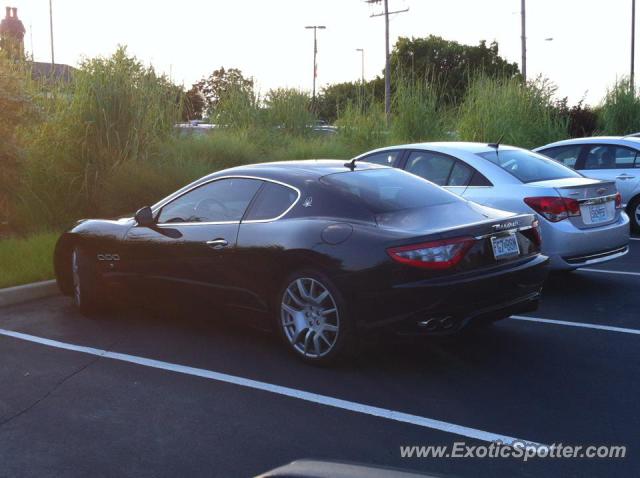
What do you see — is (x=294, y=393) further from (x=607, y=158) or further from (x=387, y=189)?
(x=607, y=158)

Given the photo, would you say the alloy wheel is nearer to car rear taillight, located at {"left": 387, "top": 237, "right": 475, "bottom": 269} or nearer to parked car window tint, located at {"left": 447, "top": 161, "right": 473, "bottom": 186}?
car rear taillight, located at {"left": 387, "top": 237, "right": 475, "bottom": 269}

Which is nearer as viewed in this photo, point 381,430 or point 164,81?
point 381,430

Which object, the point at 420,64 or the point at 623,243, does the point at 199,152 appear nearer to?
the point at 623,243

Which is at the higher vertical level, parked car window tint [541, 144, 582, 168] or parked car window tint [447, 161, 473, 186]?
parked car window tint [541, 144, 582, 168]

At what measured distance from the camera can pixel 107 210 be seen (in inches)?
515

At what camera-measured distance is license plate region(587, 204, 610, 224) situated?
27.5 ft

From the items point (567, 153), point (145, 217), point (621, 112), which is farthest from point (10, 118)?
point (621, 112)

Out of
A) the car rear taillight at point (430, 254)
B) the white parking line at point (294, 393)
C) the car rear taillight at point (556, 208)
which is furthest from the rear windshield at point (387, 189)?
the car rear taillight at point (556, 208)

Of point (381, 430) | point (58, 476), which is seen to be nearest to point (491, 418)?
point (381, 430)

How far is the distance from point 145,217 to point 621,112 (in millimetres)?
23088

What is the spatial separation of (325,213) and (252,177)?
3.03ft

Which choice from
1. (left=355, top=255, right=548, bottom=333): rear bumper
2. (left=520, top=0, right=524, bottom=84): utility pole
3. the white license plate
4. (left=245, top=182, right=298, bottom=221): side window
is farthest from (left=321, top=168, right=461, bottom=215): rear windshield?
(left=520, top=0, right=524, bottom=84): utility pole

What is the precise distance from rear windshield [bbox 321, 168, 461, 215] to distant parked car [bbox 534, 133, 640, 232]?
22.4ft

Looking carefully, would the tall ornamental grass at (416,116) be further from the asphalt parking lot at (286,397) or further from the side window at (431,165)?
the asphalt parking lot at (286,397)
